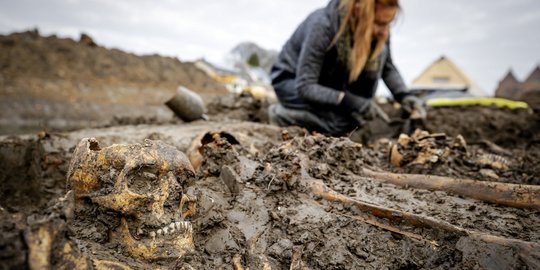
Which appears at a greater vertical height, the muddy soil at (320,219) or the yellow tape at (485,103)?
the muddy soil at (320,219)

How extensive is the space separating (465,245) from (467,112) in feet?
18.3

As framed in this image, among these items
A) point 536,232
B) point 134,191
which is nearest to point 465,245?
point 536,232

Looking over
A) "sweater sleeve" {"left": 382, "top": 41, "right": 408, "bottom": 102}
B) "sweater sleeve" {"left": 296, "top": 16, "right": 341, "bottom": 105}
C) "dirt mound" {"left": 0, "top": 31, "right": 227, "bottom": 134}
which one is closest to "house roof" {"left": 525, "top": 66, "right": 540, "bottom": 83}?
"dirt mound" {"left": 0, "top": 31, "right": 227, "bottom": 134}

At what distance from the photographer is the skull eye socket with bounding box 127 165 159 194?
53.5 inches

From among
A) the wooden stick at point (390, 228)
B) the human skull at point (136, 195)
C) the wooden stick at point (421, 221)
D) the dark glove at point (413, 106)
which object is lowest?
the dark glove at point (413, 106)

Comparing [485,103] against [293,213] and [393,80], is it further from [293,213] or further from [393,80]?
[293,213]

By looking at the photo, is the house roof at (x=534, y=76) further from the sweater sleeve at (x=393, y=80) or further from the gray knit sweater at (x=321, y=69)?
the gray knit sweater at (x=321, y=69)

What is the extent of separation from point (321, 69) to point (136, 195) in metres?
2.83

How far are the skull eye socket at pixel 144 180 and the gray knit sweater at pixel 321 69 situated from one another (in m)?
2.40

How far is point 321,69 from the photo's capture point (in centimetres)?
377

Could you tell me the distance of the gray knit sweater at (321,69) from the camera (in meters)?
3.43

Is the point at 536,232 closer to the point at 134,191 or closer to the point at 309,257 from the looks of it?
the point at 309,257

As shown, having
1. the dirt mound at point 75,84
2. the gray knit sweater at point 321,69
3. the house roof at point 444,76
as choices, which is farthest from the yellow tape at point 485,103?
the house roof at point 444,76

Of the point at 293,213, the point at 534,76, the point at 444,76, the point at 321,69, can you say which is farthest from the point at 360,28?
the point at 534,76
